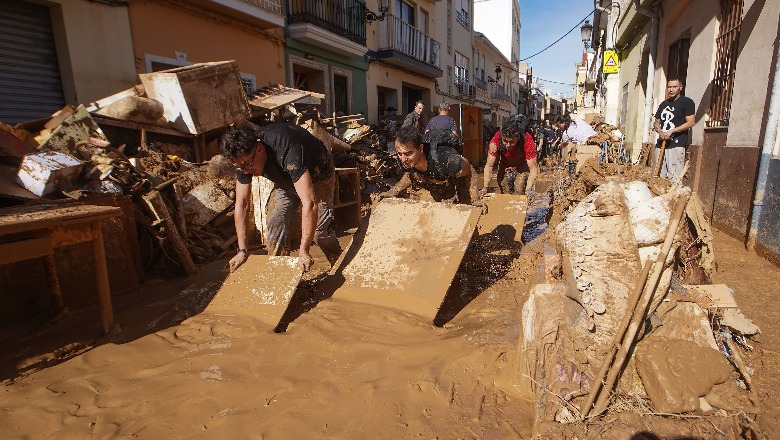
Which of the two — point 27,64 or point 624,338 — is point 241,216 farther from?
point 27,64

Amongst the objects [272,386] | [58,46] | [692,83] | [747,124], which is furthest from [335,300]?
[692,83]

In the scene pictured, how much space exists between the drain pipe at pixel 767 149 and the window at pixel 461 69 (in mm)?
17633

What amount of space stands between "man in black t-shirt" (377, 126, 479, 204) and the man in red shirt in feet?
2.91

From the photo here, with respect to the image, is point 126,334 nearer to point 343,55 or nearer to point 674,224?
point 674,224

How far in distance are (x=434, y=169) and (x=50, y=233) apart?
2.98 m

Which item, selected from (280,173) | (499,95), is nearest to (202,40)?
(280,173)

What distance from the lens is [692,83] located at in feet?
20.5

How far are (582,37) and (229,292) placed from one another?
1644cm

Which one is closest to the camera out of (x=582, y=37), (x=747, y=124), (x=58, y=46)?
(x=747, y=124)

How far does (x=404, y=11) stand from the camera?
1513 cm

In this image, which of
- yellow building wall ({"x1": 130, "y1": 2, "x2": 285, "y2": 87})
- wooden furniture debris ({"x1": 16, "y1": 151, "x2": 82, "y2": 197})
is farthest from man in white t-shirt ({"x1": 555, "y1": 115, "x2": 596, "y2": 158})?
wooden furniture debris ({"x1": 16, "y1": 151, "x2": 82, "y2": 197})

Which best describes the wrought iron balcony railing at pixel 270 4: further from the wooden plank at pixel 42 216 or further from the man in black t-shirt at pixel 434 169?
the wooden plank at pixel 42 216

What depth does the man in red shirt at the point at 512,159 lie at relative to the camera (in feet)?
16.2

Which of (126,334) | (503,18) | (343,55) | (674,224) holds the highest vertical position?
(503,18)
